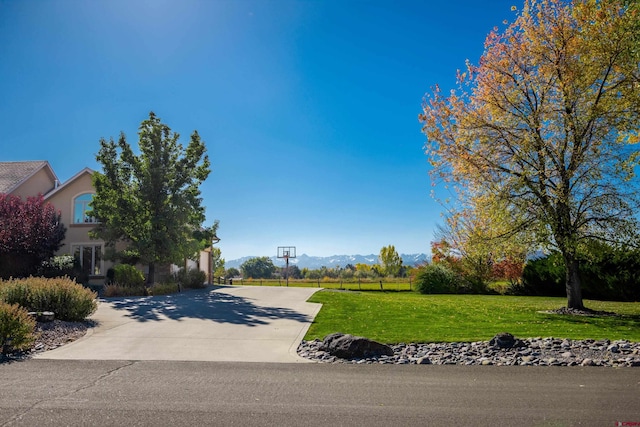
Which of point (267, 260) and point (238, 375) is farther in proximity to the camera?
point (267, 260)

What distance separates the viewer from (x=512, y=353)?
8867 mm

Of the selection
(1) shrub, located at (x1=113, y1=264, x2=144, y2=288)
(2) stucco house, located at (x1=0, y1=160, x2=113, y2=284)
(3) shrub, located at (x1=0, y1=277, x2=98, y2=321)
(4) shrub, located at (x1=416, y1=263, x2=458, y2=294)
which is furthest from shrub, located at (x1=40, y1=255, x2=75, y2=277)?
(4) shrub, located at (x1=416, y1=263, x2=458, y2=294)

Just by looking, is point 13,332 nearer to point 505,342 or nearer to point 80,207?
point 505,342

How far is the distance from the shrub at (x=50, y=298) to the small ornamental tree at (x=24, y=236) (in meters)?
12.7

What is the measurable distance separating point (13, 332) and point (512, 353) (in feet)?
33.4

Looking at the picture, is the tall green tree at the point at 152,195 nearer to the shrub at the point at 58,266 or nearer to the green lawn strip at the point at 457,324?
the shrub at the point at 58,266

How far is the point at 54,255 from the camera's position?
87.8ft

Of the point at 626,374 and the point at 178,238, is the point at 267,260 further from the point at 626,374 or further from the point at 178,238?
the point at 626,374

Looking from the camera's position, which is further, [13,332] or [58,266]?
[58,266]

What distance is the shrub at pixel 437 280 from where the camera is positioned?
29.6 m

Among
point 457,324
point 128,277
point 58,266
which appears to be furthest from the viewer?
point 58,266

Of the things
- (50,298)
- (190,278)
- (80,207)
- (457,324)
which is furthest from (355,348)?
(80,207)

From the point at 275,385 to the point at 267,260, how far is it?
339ft

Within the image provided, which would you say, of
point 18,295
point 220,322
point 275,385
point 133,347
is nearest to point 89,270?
point 18,295
